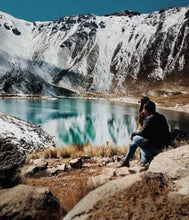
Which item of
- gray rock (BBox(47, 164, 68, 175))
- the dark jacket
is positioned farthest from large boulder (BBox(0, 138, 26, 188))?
the dark jacket

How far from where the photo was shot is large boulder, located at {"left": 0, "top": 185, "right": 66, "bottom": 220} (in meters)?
3.51

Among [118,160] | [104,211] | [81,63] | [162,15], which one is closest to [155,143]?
[118,160]

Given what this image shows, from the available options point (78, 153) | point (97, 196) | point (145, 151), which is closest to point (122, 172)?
point (145, 151)

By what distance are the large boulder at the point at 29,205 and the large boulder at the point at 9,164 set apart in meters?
1.13

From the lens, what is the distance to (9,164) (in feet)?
17.6

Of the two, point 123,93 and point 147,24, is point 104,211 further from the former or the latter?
point 147,24

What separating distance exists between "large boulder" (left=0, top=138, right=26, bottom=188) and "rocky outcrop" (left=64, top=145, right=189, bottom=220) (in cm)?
267

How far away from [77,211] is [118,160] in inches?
337

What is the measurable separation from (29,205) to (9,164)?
1.90 m

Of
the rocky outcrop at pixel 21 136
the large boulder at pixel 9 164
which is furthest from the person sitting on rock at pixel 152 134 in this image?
the rocky outcrop at pixel 21 136

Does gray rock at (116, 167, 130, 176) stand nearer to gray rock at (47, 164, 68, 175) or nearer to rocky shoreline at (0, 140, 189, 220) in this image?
gray rock at (47, 164, 68, 175)

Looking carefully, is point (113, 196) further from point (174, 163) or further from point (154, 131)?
point (154, 131)

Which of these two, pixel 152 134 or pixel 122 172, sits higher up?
pixel 152 134

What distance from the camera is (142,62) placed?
176875mm
